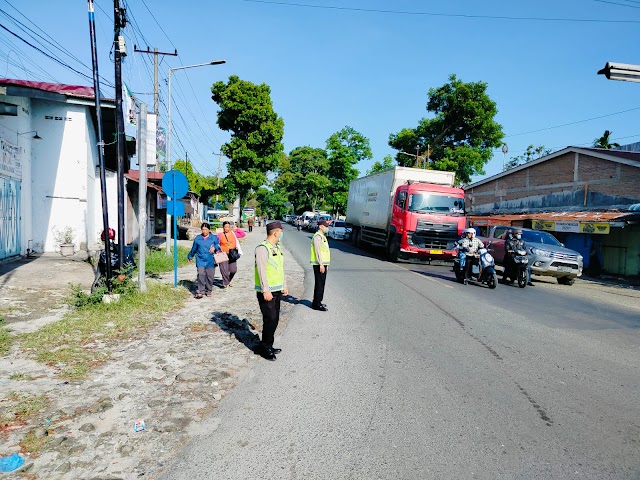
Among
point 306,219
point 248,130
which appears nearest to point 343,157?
point 306,219

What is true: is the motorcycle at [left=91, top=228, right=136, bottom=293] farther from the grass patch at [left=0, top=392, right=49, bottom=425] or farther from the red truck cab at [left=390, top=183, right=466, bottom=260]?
the red truck cab at [left=390, top=183, right=466, bottom=260]

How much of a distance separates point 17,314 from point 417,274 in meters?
11.5

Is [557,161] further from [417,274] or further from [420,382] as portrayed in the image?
[420,382]

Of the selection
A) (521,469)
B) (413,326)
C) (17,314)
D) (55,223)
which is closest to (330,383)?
(521,469)

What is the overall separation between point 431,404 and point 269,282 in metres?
2.35

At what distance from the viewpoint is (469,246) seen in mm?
12906

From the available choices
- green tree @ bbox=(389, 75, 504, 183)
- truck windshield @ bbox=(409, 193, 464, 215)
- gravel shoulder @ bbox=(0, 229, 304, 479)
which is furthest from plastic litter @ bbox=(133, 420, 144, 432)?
green tree @ bbox=(389, 75, 504, 183)

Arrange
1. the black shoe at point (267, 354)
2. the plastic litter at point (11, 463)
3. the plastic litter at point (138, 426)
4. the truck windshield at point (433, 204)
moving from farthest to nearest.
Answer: the truck windshield at point (433, 204)
the black shoe at point (267, 354)
the plastic litter at point (138, 426)
the plastic litter at point (11, 463)

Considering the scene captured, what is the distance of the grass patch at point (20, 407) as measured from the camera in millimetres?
3824

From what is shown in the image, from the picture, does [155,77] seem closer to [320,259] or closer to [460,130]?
[320,259]

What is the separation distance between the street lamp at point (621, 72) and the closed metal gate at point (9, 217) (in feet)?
45.3

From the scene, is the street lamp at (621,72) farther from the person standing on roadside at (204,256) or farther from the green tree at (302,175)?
the green tree at (302,175)

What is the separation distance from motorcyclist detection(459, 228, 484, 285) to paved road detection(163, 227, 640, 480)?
15.3 feet

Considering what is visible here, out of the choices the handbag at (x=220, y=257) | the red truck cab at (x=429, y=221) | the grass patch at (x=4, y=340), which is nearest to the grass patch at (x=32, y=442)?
the grass patch at (x=4, y=340)
